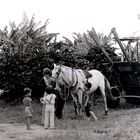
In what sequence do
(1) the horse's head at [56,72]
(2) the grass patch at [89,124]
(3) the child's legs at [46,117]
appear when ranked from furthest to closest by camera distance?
(1) the horse's head at [56,72] → (3) the child's legs at [46,117] → (2) the grass patch at [89,124]

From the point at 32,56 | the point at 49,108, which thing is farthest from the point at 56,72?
the point at 32,56

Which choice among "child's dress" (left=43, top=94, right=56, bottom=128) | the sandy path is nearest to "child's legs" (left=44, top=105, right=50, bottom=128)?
"child's dress" (left=43, top=94, right=56, bottom=128)

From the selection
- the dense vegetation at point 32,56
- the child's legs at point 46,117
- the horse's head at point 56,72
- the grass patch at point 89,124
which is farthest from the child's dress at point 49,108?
the dense vegetation at point 32,56

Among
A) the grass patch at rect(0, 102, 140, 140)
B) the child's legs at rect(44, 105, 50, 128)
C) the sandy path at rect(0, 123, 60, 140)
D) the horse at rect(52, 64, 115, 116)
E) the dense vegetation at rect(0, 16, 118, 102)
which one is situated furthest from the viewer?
the dense vegetation at rect(0, 16, 118, 102)

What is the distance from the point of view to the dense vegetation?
17297mm

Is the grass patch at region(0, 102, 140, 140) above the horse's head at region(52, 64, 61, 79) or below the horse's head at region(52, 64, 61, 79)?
below

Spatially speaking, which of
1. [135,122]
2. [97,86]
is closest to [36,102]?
[97,86]

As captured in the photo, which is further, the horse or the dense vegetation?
the dense vegetation

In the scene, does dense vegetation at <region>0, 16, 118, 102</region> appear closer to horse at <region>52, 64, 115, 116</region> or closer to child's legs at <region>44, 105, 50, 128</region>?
horse at <region>52, 64, 115, 116</region>

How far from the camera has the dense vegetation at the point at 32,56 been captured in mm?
17297

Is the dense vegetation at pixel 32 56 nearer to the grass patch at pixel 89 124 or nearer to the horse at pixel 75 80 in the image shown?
the grass patch at pixel 89 124

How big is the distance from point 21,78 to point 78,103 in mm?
3642

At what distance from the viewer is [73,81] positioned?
14.0m

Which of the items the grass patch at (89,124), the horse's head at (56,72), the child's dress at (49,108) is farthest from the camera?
the horse's head at (56,72)
